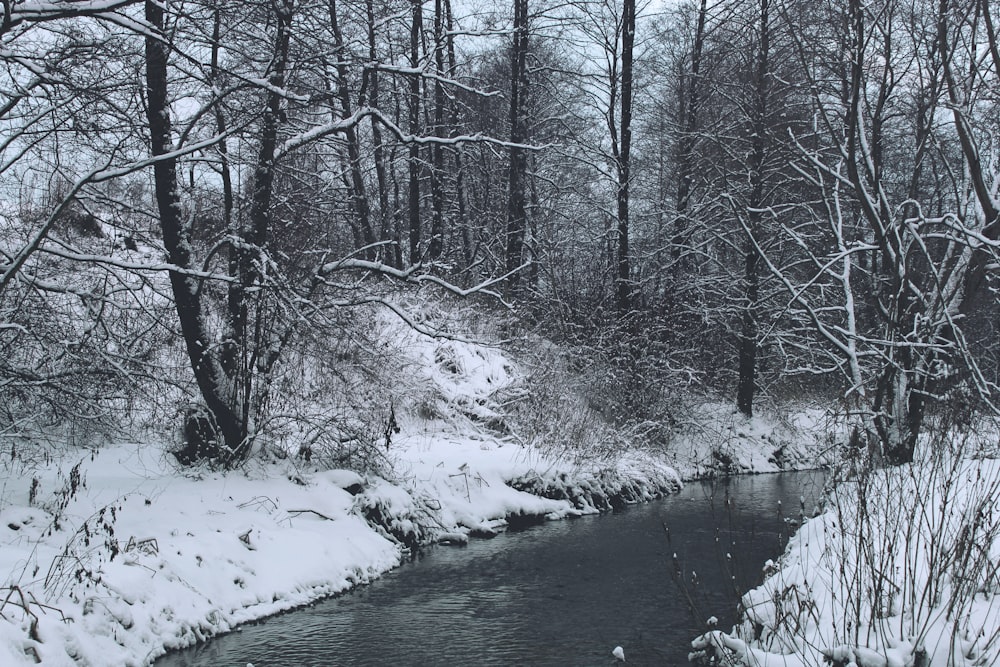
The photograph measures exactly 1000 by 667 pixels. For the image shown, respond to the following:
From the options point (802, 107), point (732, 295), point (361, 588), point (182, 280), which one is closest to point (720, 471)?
point (732, 295)

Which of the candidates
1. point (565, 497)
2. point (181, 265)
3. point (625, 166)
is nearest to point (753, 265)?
point (625, 166)

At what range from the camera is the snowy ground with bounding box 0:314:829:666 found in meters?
6.61

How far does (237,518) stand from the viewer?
9180 millimetres

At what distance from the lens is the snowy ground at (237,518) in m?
6.61

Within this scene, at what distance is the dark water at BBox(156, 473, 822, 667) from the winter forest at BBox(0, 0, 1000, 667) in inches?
22.4

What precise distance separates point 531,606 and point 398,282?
17.0 ft

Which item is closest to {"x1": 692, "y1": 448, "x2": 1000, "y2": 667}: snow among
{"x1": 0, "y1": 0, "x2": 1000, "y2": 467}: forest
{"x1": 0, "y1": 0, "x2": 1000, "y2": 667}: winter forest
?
{"x1": 0, "y1": 0, "x2": 1000, "y2": 667}: winter forest

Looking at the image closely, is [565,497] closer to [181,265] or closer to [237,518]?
[237,518]

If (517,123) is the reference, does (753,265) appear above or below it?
below

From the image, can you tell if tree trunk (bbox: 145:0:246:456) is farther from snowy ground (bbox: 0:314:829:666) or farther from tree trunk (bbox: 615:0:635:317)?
tree trunk (bbox: 615:0:635:317)

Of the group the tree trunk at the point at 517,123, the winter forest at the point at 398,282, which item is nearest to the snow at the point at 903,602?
the winter forest at the point at 398,282

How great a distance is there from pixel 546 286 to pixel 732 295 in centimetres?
462

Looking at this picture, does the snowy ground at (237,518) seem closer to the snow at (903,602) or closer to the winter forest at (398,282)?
the winter forest at (398,282)

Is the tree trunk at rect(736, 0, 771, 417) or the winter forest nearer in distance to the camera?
the winter forest
